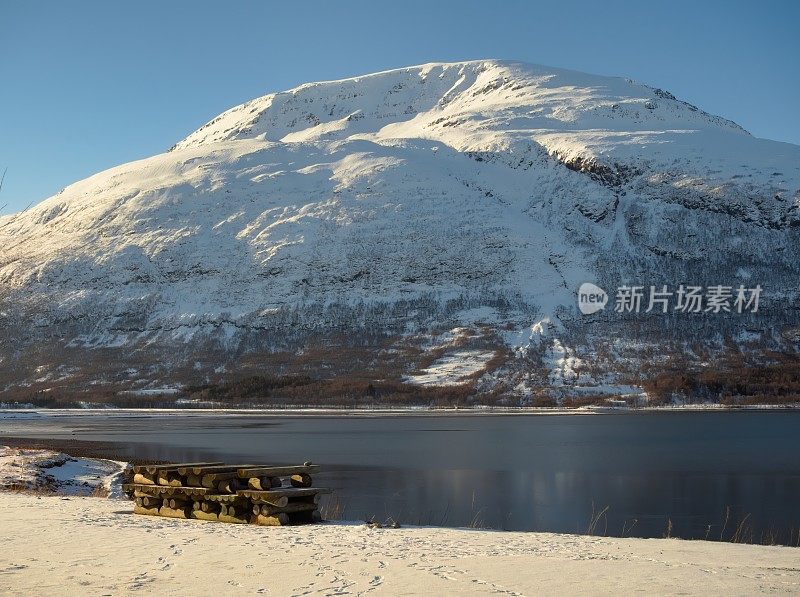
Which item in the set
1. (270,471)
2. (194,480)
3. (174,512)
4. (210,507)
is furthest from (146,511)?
(270,471)

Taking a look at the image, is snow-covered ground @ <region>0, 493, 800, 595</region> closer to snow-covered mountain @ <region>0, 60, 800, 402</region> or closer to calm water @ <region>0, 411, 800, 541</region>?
calm water @ <region>0, 411, 800, 541</region>

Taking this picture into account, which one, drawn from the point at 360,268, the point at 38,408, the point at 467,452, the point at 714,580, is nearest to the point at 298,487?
the point at 714,580

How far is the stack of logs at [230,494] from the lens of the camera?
22.7m

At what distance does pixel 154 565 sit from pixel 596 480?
27504 millimetres

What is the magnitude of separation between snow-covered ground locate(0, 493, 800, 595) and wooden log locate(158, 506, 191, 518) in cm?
164

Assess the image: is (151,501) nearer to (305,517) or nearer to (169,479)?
(169,479)

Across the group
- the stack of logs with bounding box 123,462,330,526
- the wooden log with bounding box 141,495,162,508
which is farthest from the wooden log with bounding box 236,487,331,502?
the wooden log with bounding box 141,495,162,508

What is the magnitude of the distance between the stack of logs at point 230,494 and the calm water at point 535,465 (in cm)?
475

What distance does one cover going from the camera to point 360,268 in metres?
183

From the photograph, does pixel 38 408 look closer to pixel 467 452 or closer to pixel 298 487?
pixel 467 452

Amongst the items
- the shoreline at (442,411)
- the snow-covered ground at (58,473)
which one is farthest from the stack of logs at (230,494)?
the shoreline at (442,411)

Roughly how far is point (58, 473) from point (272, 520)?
20872mm

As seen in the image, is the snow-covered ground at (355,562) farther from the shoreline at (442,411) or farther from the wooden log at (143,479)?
the shoreline at (442,411)

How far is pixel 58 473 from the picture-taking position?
3900 cm
